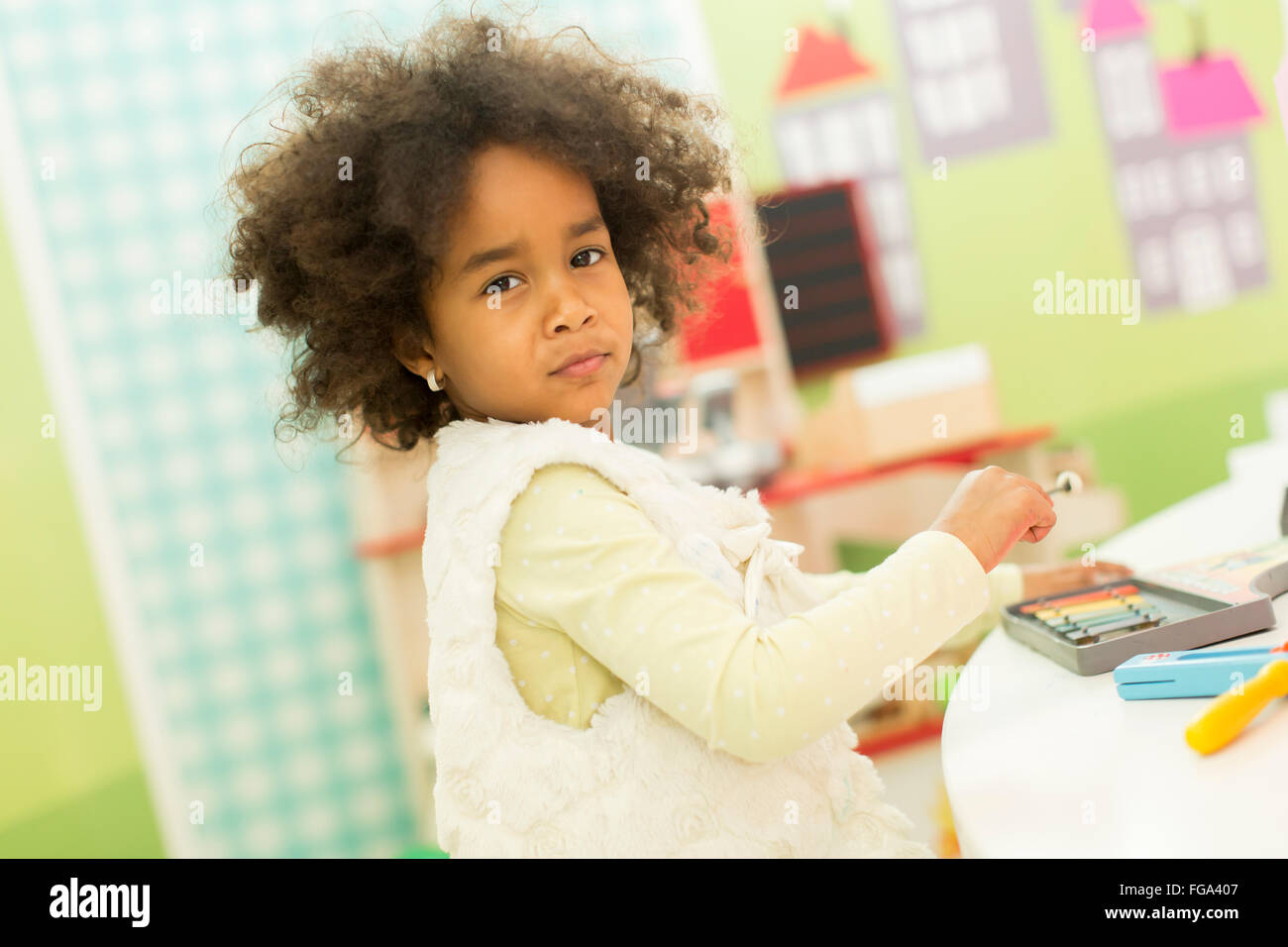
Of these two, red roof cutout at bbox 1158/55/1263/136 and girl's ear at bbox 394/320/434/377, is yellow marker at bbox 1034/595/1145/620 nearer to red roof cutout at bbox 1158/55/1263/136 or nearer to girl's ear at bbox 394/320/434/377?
girl's ear at bbox 394/320/434/377

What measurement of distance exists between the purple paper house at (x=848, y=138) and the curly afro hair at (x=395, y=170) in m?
1.92

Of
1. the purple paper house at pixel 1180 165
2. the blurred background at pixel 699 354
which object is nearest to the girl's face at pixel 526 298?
the blurred background at pixel 699 354

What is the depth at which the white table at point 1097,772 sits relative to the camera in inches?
20.9

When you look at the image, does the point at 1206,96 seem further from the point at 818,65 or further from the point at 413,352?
the point at 413,352

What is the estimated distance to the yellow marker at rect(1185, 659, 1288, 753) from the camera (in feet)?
1.97

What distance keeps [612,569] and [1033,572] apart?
1.70ft

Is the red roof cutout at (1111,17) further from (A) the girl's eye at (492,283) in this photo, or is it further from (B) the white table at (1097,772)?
(A) the girl's eye at (492,283)

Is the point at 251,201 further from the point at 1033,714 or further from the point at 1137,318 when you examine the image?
the point at 1137,318

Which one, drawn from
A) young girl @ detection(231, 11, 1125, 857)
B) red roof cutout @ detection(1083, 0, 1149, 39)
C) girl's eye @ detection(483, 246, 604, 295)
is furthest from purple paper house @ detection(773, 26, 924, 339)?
girl's eye @ detection(483, 246, 604, 295)

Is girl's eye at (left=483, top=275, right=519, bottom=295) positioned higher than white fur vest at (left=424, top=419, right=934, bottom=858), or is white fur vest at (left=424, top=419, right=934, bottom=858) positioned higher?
girl's eye at (left=483, top=275, right=519, bottom=295)

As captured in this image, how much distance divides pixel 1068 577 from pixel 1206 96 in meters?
2.49

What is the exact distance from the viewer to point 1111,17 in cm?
288

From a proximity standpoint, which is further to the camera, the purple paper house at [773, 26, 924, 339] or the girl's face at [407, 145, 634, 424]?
the purple paper house at [773, 26, 924, 339]
